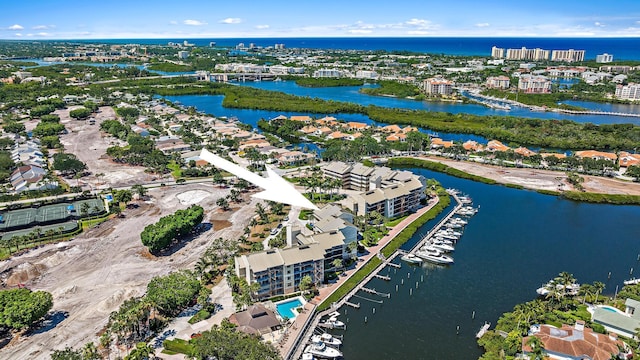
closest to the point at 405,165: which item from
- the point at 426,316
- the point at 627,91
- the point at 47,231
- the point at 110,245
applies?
the point at 426,316

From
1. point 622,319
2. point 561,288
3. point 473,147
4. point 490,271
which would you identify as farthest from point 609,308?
point 473,147

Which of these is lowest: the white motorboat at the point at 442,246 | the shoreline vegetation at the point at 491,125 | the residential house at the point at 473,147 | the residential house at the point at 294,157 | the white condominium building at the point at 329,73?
the white motorboat at the point at 442,246

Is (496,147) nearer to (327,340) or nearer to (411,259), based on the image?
(411,259)


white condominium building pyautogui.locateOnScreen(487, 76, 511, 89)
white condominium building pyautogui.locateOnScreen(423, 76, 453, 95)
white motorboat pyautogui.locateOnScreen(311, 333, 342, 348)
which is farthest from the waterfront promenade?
white condominium building pyautogui.locateOnScreen(487, 76, 511, 89)

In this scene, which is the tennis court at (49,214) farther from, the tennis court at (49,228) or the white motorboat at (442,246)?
the white motorboat at (442,246)

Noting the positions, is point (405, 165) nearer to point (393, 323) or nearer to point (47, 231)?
point (393, 323)

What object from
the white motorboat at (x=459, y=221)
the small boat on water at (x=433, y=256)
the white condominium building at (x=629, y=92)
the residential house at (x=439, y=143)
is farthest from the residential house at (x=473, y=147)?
the white condominium building at (x=629, y=92)

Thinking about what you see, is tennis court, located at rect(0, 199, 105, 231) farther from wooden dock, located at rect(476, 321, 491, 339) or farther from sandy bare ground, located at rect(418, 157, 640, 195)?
sandy bare ground, located at rect(418, 157, 640, 195)
